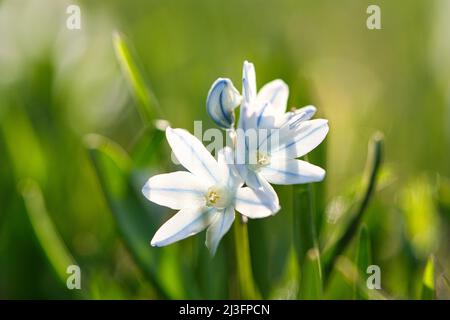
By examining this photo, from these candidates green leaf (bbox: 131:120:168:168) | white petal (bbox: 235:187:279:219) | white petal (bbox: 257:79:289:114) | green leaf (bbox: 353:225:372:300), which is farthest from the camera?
green leaf (bbox: 131:120:168:168)

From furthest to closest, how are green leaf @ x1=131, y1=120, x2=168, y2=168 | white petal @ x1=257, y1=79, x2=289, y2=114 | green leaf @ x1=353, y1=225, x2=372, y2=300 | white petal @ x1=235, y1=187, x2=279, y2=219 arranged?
green leaf @ x1=131, y1=120, x2=168, y2=168 → green leaf @ x1=353, y1=225, x2=372, y2=300 → white petal @ x1=257, y1=79, x2=289, y2=114 → white petal @ x1=235, y1=187, x2=279, y2=219

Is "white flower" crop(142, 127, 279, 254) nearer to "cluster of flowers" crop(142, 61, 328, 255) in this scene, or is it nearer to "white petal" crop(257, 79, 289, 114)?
"cluster of flowers" crop(142, 61, 328, 255)

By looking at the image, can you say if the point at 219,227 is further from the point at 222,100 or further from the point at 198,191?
the point at 222,100

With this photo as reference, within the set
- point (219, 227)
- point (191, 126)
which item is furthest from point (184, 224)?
point (191, 126)

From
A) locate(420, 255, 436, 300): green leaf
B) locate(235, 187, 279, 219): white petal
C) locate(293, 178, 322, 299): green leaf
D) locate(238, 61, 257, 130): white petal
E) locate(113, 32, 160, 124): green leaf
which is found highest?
locate(113, 32, 160, 124): green leaf

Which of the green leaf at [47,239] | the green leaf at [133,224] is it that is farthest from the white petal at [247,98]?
the green leaf at [47,239]

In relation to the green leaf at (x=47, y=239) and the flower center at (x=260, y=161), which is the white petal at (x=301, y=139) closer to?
the flower center at (x=260, y=161)

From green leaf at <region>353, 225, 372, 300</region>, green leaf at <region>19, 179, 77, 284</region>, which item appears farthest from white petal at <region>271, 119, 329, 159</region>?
green leaf at <region>19, 179, 77, 284</region>
